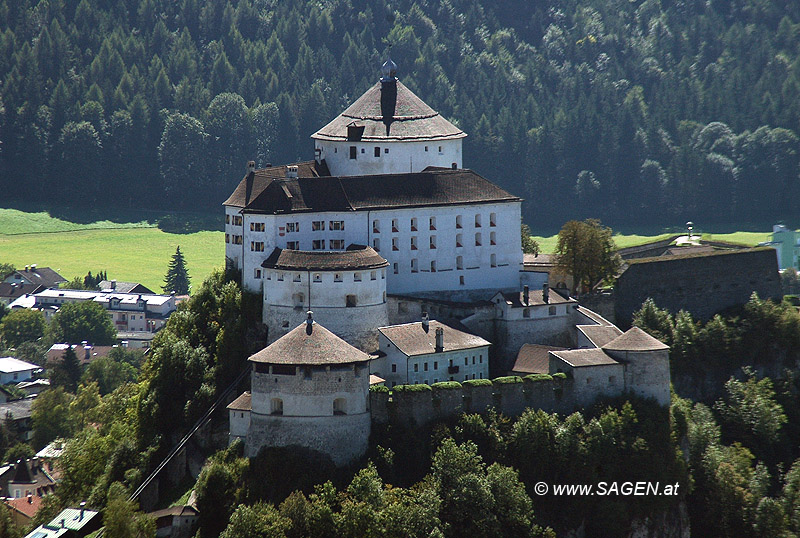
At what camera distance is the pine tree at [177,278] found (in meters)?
161

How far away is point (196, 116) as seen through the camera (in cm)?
19800

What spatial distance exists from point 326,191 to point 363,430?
58.5 feet

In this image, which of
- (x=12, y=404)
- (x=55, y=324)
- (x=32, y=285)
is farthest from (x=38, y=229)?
(x=12, y=404)

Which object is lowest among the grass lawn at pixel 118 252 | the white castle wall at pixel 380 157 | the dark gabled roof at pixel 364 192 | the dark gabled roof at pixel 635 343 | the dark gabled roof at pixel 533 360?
the dark gabled roof at pixel 533 360

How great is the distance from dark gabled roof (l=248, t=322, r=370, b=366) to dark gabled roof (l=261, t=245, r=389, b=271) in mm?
5679

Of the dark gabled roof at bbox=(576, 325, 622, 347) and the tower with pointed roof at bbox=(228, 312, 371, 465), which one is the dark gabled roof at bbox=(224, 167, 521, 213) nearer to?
the dark gabled roof at bbox=(576, 325, 622, 347)

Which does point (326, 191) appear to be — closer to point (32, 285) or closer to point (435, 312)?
point (435, 312)

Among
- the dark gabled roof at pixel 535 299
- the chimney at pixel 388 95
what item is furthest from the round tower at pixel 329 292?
the chimney at pixel 388 95

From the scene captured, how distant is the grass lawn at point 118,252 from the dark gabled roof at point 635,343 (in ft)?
250

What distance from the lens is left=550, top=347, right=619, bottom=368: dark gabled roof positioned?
88.5 m

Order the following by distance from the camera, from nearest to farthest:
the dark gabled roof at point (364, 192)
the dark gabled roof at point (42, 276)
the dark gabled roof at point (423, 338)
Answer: the dark gabled roof at point (423, 338)
the dark gabled roof at point (364, 192)
the dark gabled roof at point (42, 276)

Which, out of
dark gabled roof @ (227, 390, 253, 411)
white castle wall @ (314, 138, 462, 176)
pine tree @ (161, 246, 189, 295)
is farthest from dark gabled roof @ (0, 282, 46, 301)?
dark gabled roof @ (227, 390, 253, 411)

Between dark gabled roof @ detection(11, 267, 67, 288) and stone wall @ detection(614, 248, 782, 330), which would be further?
dark gabled roof @ detection(11, 267, 67, 288)

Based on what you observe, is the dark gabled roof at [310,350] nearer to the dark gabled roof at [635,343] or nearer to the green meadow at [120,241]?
the dark gabled roof at [635,343]
